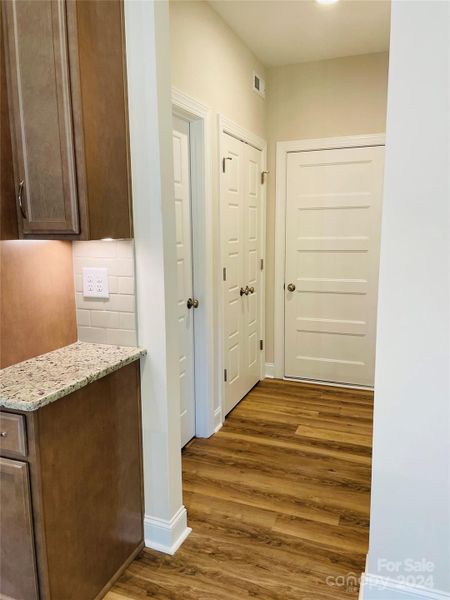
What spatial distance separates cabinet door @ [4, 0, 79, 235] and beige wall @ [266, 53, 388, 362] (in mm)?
2666

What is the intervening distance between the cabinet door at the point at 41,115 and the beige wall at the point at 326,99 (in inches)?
105

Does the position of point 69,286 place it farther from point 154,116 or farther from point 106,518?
point 106,518

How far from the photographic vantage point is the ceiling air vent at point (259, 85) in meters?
3.56

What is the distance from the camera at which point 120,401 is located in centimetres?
179

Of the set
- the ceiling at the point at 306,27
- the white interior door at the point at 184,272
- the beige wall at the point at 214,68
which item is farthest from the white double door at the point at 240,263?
the ceiling at the point at 306,27

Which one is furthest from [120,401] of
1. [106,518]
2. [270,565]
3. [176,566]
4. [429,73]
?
[429,73]

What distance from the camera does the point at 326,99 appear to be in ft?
12.1

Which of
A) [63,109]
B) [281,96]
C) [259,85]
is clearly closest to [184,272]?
[63,109]

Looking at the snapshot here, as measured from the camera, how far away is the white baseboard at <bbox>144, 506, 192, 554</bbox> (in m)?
1.97

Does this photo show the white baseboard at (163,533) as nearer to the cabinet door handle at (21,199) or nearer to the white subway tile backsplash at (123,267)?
the white subway tile backsplash at (123,267)

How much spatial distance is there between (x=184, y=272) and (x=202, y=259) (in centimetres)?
17

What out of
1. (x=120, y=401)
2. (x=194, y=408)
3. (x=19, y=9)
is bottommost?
(x=194, y=408)

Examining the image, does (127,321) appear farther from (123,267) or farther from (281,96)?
(281,96)

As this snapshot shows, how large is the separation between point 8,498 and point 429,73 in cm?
190
